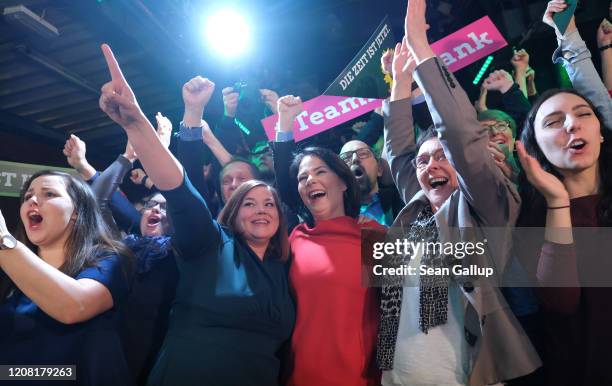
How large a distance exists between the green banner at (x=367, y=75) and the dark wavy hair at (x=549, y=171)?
1.20 m

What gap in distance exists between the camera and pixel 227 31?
13.0ft

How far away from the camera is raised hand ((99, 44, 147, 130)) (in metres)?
1.43

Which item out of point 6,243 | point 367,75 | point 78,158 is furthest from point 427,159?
point 78,158

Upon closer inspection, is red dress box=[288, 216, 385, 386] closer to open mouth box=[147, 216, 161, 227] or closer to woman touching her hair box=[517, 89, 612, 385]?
woman touching her hair box=[517, 89, 612, 385]

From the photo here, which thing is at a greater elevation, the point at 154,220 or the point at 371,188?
the point at 371,188

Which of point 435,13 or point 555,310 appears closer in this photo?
point 555,310

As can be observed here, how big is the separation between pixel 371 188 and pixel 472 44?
3.64 feet

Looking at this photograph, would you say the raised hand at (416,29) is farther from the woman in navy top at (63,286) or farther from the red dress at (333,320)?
the woman in navy top at (63,286)

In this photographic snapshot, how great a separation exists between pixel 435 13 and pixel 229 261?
368 centimetres

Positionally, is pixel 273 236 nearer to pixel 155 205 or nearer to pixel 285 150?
pixel 285 150

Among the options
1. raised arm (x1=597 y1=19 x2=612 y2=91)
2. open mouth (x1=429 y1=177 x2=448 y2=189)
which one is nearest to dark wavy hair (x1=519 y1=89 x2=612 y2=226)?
open mouth (x1=429 y1=177 x2=448 y2=189)

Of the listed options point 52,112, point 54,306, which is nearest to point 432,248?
point 54,306

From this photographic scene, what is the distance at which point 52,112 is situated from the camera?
198 inches

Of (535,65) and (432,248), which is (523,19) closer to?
(535,65)
